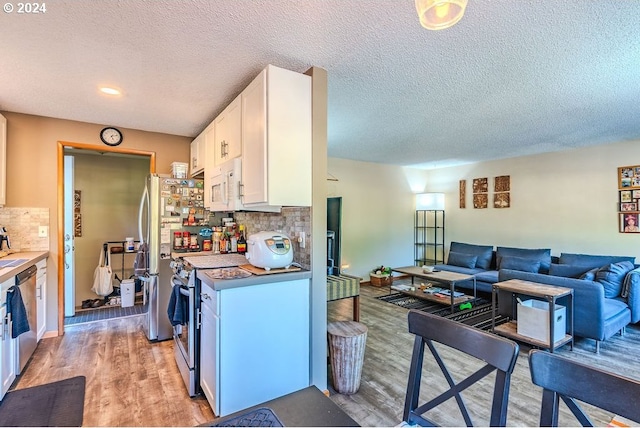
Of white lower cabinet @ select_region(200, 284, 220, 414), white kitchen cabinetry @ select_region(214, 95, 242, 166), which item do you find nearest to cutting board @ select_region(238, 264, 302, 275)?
white lower cabinet @ select_region(200, 284, 220, 414)

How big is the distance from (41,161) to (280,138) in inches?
115

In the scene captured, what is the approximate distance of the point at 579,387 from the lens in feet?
2.91

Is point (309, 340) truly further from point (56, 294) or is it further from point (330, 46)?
point (56, 294)

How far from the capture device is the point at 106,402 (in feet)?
7.09

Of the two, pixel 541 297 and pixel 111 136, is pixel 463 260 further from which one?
pixel 111 136

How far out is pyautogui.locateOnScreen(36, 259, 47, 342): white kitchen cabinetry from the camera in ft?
9.90

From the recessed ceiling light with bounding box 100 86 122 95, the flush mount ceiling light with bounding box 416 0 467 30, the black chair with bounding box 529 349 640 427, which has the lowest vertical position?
the black chair with bounding box 529 349 640 427

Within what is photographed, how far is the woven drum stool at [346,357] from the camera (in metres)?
2.21

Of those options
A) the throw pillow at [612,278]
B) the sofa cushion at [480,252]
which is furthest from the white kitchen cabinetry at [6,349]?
the sofa cushion at [480,252]

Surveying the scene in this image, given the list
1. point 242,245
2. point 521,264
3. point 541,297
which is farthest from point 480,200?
point 242,245

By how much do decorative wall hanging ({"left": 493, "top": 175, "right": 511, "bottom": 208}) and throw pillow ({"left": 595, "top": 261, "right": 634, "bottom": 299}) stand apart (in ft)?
7.23

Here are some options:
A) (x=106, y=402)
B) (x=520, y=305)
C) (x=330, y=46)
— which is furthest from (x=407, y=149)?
(x=106, y=402)

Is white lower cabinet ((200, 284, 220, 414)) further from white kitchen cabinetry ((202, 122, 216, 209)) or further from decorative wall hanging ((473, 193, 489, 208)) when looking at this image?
decorative wall hanging ((473, 193, 489, 208))


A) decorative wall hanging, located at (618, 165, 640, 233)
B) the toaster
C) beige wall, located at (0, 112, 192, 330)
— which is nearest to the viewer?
the toaster
